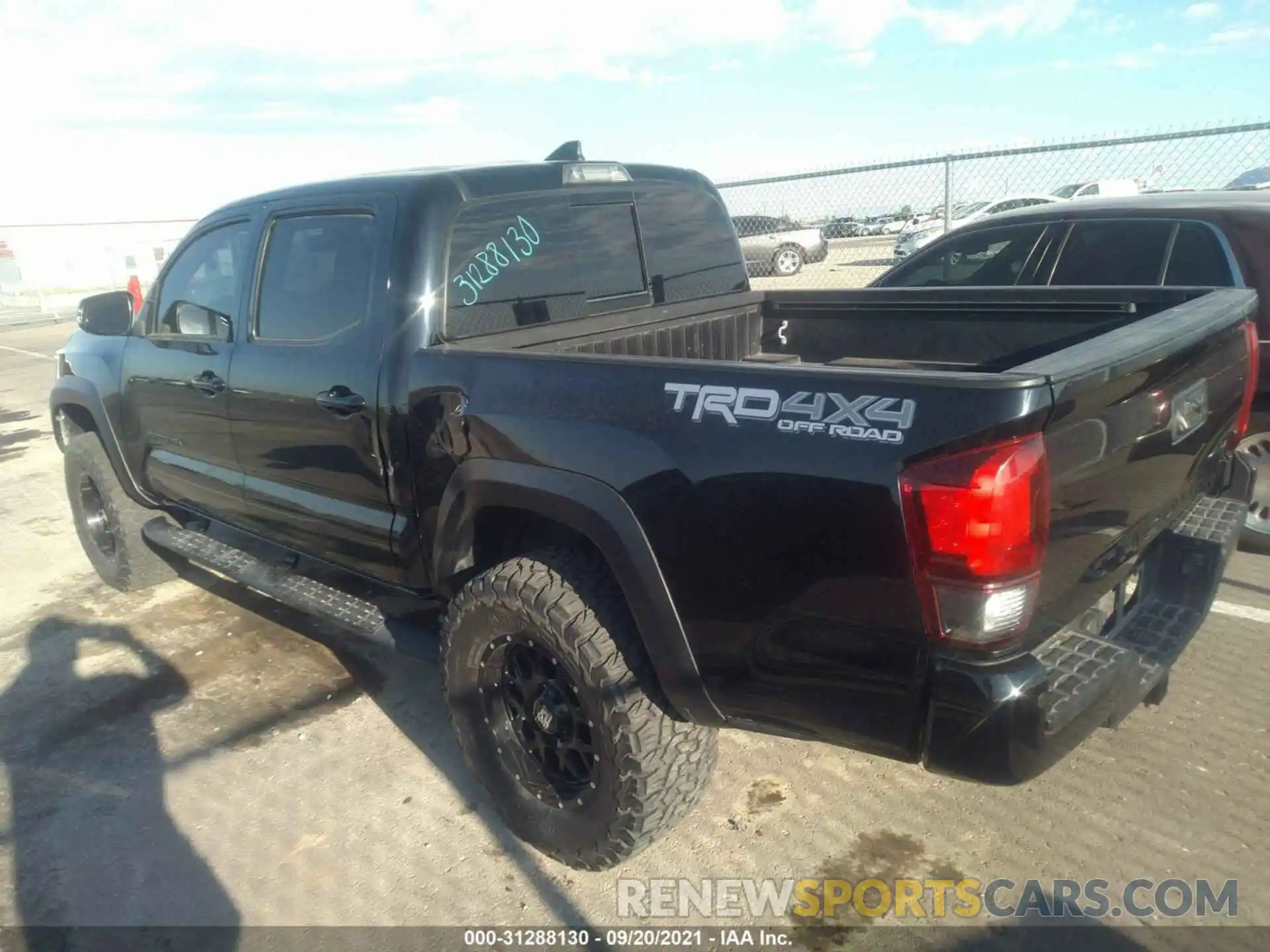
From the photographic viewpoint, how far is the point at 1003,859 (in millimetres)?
2777

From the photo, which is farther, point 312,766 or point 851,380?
point 312,766

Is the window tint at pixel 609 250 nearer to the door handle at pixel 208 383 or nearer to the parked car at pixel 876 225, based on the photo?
the door handle at pixel 208 383

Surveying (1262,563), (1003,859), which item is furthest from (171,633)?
(1262,563)

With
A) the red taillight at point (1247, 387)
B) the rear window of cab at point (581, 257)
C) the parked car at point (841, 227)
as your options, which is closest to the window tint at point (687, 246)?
the rear window of cab at point (581, 257)

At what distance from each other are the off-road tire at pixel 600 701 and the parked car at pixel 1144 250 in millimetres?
2985

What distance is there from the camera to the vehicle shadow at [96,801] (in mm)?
2801

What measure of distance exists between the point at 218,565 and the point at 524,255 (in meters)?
2.06

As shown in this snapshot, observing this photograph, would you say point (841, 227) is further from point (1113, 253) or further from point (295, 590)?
point (295, 590)

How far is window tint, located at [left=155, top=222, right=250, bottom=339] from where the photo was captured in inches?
150

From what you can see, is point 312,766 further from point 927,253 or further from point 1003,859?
point 927,253

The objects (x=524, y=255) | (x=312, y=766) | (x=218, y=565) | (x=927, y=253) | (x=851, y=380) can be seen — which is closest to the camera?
(x=851, y=380)

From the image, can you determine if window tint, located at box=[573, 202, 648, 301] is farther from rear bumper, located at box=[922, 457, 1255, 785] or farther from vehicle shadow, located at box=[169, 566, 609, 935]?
rear bumper, located at box=[922, 457, 1255, 785]

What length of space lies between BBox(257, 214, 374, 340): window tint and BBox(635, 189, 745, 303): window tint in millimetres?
1098

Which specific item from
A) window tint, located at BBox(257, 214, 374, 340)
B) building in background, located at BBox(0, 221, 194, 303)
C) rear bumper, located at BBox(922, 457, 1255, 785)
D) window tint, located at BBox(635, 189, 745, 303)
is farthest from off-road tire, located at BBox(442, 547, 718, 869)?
building in background, located at BBox(0, 221, 194, 303)
